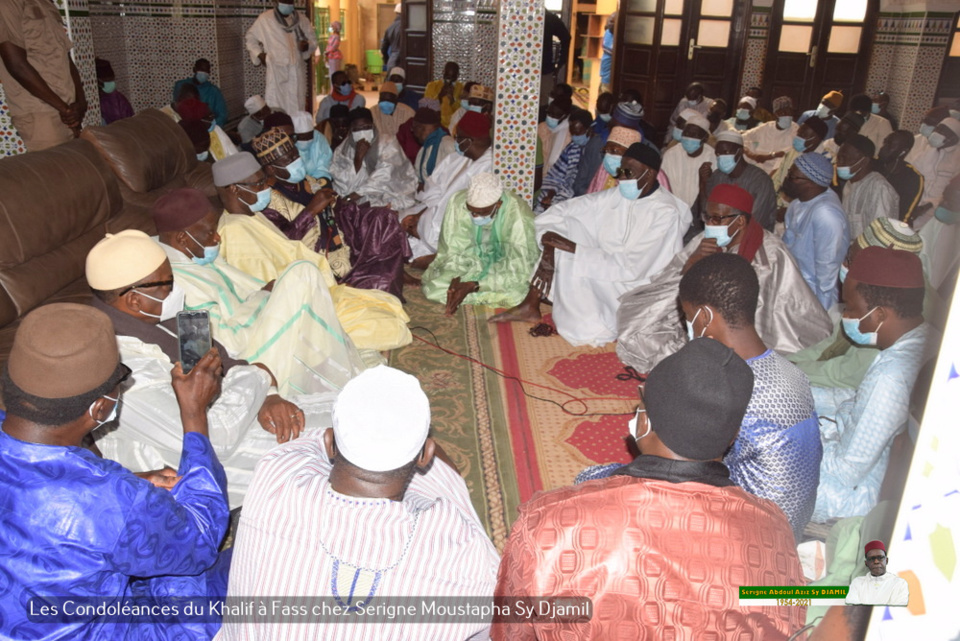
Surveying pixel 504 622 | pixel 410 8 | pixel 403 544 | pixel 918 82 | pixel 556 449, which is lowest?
pixel 556 449

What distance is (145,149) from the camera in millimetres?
4980

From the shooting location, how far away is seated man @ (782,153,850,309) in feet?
15.6

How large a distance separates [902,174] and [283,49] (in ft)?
25.2

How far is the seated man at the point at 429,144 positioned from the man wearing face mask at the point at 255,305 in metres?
3.42

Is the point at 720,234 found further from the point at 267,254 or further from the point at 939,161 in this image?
the point at 939,161

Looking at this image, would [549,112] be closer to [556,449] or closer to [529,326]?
[529,326]

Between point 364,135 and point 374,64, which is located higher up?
point 374,64

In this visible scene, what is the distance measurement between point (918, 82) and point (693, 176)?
579 centimetres

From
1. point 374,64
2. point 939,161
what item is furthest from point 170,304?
point 374,64

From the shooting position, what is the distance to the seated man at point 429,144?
7.16 metres

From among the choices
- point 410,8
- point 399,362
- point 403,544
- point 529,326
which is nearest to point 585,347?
point 529,326

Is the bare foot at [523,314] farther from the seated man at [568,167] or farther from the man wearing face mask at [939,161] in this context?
the man wearing face mask at [939,161]

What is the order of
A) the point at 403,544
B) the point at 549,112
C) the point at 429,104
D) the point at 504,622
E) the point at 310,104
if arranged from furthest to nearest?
the point at 310,104, the point at 429,104, the point at 549,112, the point at 504,622, the point at 403,544

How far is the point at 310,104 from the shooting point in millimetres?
12172
